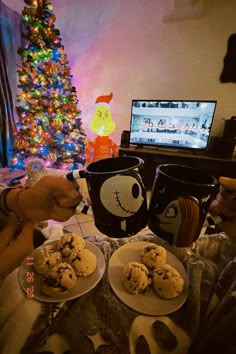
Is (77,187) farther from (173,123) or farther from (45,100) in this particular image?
(173,123)

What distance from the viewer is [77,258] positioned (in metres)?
0.44

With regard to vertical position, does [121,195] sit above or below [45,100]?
below

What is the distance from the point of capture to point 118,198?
292 mm

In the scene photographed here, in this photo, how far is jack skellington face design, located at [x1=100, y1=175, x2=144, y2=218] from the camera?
0.28 m

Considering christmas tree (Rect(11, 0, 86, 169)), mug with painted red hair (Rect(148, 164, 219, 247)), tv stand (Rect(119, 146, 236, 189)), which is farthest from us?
tv stand (Rect(119, 146, 236, 189))

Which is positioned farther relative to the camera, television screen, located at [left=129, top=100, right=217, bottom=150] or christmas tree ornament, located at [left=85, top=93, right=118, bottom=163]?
christmas tree ornament, located at [left=85, top=93, right=118, bottom=163]

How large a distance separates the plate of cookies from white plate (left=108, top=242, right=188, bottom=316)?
3 centimetres

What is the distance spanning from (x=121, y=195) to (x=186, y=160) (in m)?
1.75

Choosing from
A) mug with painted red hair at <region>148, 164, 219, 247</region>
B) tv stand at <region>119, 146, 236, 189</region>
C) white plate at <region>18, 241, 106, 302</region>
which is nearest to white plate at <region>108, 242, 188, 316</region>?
white plate at <region>18, 241, 106, 302</region>

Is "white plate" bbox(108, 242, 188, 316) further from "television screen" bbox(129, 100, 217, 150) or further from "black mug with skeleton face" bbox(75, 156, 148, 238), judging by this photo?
"television screen" bbox(129, 100, 217, 150)

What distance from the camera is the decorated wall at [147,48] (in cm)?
186

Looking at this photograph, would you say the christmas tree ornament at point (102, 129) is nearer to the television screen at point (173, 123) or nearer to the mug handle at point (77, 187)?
the television screen at point (173, 123)

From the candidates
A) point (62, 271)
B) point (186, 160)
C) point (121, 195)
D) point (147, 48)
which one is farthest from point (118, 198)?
point (147, 48)

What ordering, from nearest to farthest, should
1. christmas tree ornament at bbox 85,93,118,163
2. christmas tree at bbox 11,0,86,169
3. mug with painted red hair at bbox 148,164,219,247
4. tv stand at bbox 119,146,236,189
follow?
1. mug with painted red hair at bbox 148,164,219,247
2. christmas tree at bbox 11,0,86,169
3. tv stand at bbox 119,146,236,189
4. christmas tree ornament at bbox 85,93,118,163
